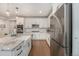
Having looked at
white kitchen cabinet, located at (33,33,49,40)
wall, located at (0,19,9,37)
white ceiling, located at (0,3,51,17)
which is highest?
white ceiling, located at (0,3,51,17)

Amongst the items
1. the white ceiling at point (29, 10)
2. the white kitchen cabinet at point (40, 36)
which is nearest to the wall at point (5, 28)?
the white ceiling at point (29, 10)

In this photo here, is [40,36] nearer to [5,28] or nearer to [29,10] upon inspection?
[29,10]

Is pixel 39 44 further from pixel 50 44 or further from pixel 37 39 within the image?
pixel 50 44

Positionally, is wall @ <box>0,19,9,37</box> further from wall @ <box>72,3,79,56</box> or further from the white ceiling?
wall @ <box>72,3,79,56</box>

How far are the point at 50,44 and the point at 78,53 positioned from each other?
2.77ft

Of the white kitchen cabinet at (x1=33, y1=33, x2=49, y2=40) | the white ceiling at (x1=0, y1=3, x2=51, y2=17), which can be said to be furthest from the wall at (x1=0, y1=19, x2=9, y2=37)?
the white kitchen cabinet at (x1=33, y1=33, x2=49, y2=40)

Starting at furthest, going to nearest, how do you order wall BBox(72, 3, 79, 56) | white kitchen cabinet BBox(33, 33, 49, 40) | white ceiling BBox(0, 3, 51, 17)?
white kitchen cabinet BBox(33, 33, 49, 40) → white ceiling BBox(0, 3, 51, 17) → wall BBox(72, 3, 79, 56)

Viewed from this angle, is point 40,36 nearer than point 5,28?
No

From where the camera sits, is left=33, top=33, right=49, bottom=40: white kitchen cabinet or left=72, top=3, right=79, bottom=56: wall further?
left=33, top=33, right=49, bottom=40: white kitchen cabinet

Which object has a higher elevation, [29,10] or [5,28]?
[29,10]

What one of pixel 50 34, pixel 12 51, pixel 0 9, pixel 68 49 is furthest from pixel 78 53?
pixel 0 9

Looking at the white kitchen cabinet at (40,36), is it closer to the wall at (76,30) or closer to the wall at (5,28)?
the wall at (5,28)

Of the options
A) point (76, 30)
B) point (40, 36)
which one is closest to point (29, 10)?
point (40, 36)

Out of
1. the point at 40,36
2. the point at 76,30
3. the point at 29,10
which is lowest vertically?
the point at 40,36
